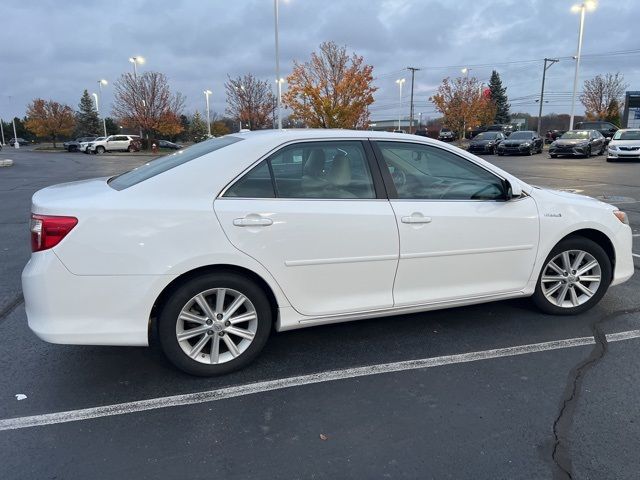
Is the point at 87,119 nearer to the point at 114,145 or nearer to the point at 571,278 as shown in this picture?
the point at 114,145

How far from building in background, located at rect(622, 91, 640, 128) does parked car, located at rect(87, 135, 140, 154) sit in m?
45.2

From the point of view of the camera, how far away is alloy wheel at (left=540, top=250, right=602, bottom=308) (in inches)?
168

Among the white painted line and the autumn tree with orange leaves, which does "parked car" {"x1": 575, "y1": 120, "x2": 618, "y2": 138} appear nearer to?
the autumn tree with orange leaves

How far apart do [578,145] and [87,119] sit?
218ft

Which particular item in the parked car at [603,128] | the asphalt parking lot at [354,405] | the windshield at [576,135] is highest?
the parked car at [603,128]

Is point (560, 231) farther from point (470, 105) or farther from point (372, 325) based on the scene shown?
point (470, 105)

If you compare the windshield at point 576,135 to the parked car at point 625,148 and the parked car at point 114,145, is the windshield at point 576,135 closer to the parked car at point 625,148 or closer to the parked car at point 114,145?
the parked car at point 625,148


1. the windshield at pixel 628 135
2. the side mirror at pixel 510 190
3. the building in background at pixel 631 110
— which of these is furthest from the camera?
the building in background at pixel 631 110

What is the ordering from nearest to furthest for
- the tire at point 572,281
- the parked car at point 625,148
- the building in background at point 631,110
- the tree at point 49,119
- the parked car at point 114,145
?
the tire at point 572,281, the parked car at point 625,148, the parked car at point 114,145, the building in background at point 631,110, the tree at point 49,119

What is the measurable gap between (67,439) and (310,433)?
4.31 ft

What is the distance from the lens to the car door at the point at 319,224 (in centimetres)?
322

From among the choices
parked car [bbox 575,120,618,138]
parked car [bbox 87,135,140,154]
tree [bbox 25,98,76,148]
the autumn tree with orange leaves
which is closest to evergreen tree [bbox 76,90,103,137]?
tree [bbox 25,98,76,148]

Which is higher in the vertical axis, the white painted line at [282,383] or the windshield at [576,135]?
the windshield at [576,135]

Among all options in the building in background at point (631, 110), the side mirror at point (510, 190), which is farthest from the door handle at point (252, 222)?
the building in background at point (631, 110)
